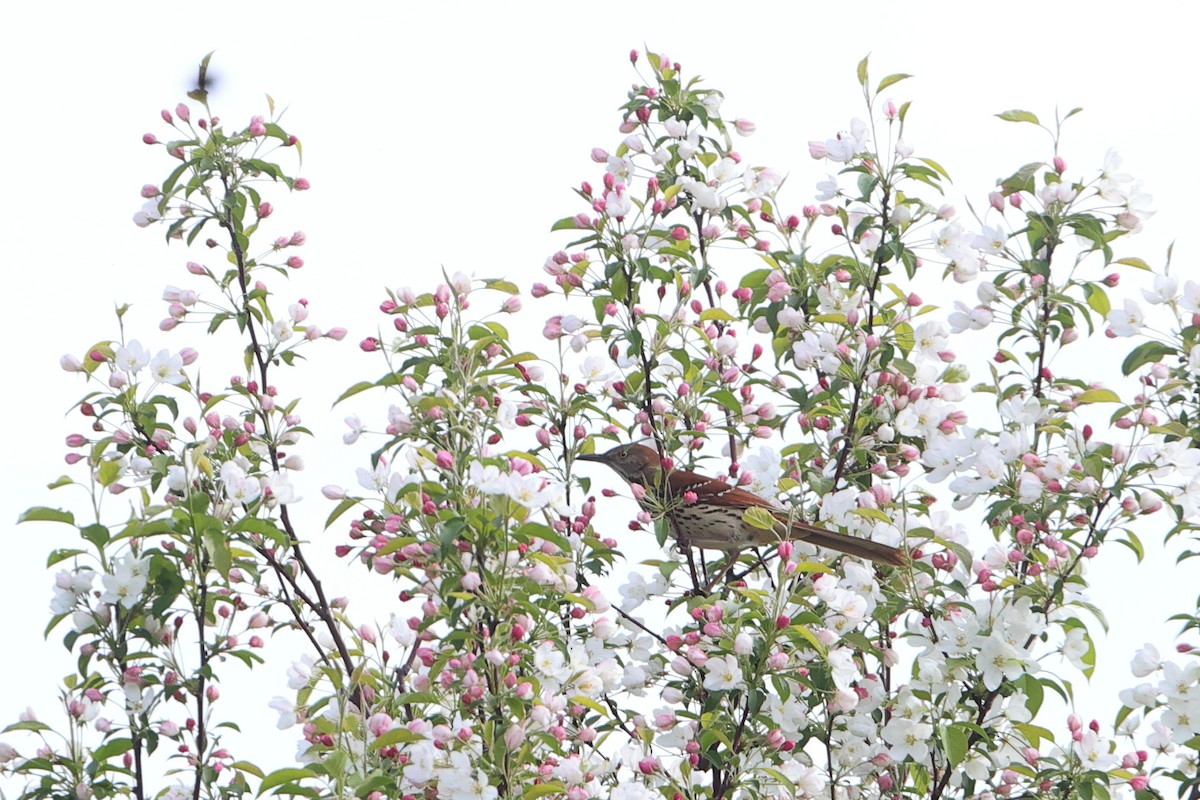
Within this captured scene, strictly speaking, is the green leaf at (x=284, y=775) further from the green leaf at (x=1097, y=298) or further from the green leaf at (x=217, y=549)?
the green leaf at (x=1097, y=298)

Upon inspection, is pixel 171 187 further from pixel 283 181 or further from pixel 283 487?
pixel 283 487

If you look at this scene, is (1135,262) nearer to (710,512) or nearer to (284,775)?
(710,512)

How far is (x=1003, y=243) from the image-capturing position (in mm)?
5391

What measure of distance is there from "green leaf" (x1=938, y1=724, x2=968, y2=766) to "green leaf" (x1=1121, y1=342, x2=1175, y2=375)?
1.45 meters

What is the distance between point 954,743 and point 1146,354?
1569mm

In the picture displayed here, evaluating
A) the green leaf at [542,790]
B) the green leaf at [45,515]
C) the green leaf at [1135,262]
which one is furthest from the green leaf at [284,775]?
the green leaf at [1135,262]

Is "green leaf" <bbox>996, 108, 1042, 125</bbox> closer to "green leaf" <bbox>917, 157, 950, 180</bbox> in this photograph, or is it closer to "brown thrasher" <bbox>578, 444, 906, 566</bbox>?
"green leaf" <bbox>917, 157, 950, 180</bbox>

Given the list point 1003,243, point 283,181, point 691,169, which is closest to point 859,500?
point 1003,243

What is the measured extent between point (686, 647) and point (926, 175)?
6.42 ft

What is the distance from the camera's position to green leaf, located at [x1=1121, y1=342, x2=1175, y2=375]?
5.16m

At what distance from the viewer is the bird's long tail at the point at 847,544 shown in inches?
202

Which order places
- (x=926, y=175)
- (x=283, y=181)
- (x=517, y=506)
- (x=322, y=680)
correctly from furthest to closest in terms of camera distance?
(x=283, y=181)
(x=926, y=175)
(x=322, y=680)
(x=517, y=506)

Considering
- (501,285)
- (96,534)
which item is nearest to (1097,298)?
(501,285)

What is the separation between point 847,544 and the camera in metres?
5.20
